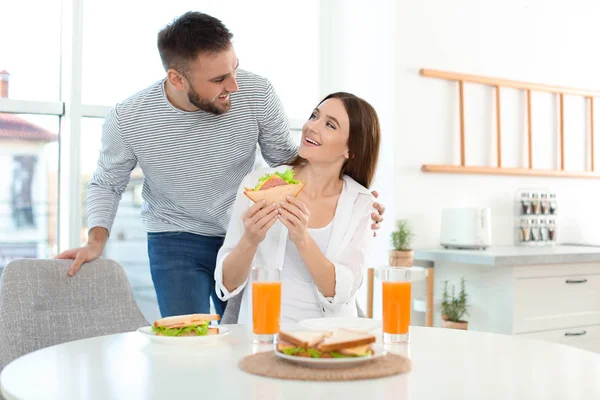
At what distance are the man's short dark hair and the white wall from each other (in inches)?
61.2

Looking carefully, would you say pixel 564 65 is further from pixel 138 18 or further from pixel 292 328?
pixel 292 328

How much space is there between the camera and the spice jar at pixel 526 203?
3824 mm

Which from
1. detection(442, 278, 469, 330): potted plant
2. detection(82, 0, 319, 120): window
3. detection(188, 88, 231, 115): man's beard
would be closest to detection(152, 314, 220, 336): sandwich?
detection(188, 88, 231, 115): man's beard

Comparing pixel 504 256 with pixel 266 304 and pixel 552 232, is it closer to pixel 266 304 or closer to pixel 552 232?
pixel 552 232

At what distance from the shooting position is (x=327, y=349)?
3.74 feet

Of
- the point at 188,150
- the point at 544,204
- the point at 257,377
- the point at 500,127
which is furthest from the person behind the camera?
the point at 544,204

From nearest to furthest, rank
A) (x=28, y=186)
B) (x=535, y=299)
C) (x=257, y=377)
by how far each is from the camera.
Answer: (x=257, y=377) → (x=28, y=186) → (x=535, y=299)

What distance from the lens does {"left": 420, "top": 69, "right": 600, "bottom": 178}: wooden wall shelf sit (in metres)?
3.58

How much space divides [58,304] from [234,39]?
200 cm

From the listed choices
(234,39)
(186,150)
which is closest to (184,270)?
(186,150)

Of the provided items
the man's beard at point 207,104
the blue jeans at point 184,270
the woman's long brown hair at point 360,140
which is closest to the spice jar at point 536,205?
the woman's long brown hair at point 360,140

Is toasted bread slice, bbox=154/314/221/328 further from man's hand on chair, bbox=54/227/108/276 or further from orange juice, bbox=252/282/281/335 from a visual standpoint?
man's hand on chair, bbox=54/227/108/276

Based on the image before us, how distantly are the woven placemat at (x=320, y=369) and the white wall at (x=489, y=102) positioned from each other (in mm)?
2313

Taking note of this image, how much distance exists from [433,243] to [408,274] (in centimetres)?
227
